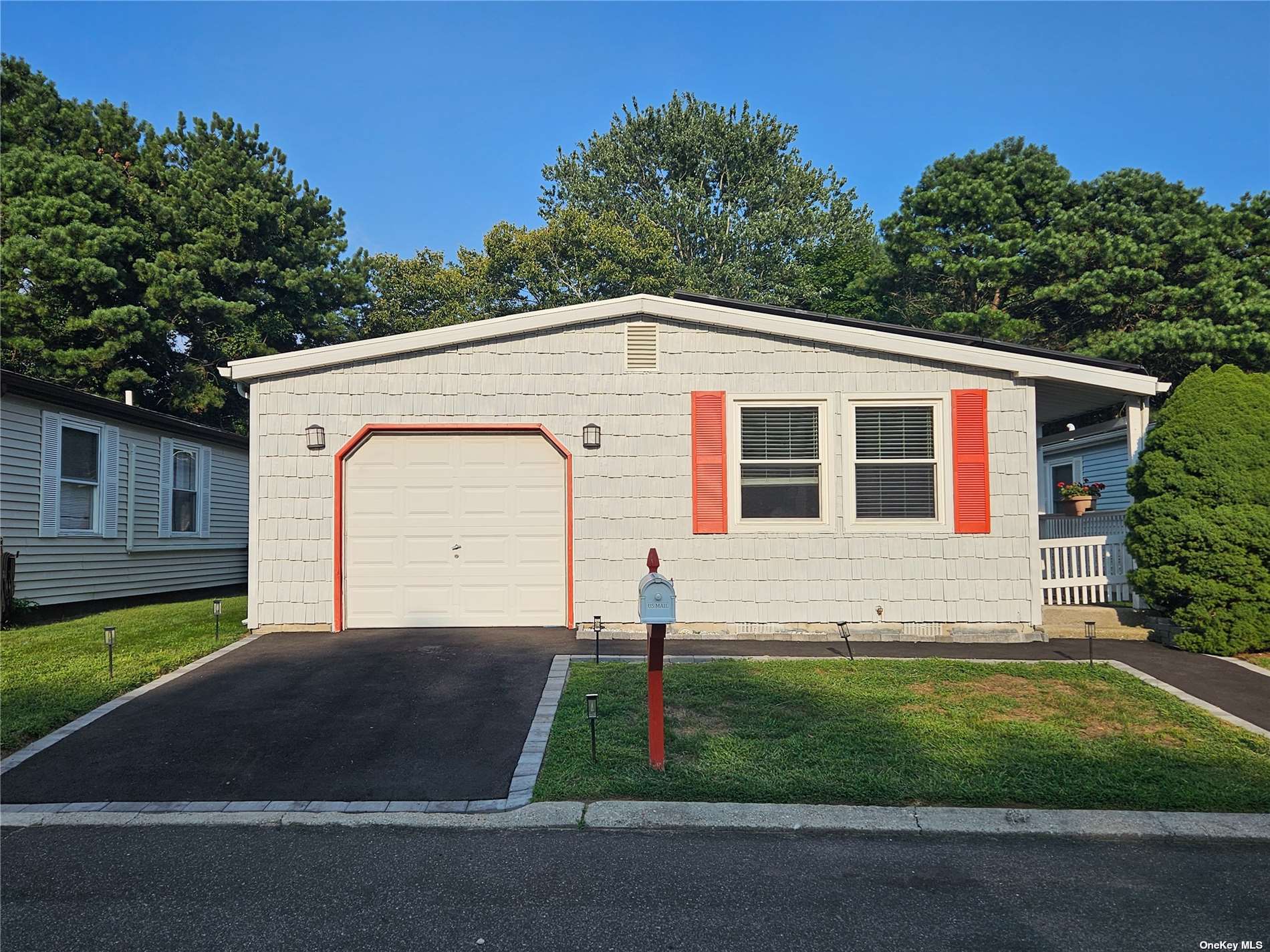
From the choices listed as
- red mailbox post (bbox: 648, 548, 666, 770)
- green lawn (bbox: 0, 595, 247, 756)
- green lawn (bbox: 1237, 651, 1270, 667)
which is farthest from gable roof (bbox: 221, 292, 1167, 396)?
red mailbox post (bbox: 648, 548, 666, 770)

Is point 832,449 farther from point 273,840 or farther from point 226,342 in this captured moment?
point 226,342

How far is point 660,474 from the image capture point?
9.15 metres

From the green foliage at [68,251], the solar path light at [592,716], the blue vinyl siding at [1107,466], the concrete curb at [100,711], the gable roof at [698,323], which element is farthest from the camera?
the green foliage at [68,251]

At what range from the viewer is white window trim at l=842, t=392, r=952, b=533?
29.7 feet

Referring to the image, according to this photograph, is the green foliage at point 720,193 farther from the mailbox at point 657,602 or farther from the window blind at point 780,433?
the mailbox at point 657,602

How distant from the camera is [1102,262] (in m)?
24.8

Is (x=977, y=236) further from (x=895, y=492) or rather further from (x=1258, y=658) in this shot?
(x=1258, y=658)

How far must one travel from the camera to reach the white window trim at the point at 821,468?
909cm

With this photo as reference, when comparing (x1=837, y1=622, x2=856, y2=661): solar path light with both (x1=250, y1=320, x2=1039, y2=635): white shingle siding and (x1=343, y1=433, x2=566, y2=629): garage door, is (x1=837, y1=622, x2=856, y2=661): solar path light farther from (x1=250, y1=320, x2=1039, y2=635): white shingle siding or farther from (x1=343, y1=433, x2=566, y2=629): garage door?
(x1=343, y1=433, x2=566, y2=629): garage door

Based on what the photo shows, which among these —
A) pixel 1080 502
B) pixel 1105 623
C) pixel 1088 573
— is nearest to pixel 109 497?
pixel 1105 623

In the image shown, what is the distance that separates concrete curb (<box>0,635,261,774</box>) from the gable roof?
304cm

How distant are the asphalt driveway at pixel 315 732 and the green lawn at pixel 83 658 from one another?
1.14 feet

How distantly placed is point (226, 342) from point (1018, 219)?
2531 centimetres

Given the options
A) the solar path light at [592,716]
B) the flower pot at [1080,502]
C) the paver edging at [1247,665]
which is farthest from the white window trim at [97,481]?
the flower pot at [1080,502]
